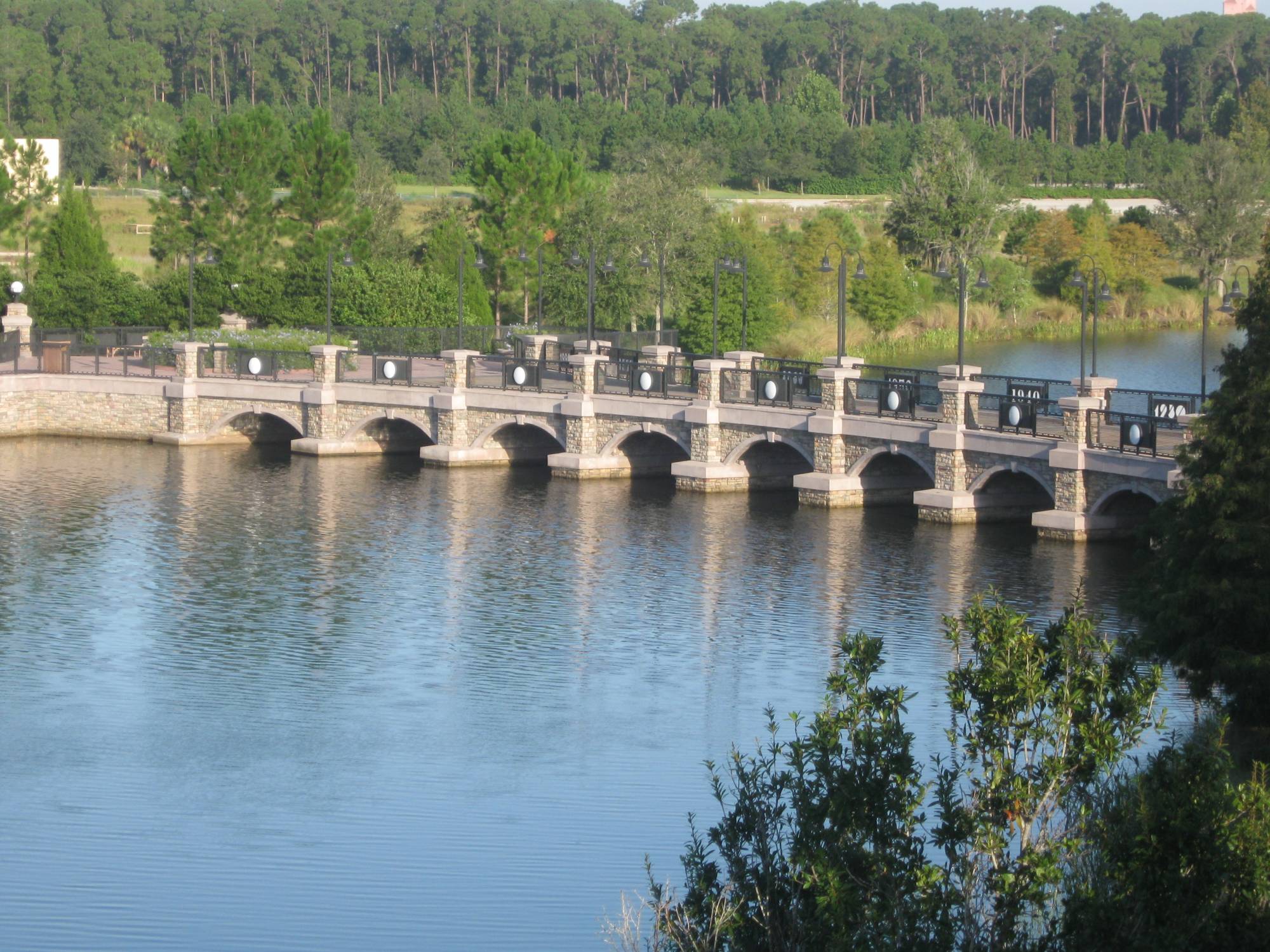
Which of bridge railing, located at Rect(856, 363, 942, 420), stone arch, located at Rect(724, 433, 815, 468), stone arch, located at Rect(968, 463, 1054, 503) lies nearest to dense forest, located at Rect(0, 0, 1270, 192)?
stone arch, located at Rect(724, 433, 815, 468)

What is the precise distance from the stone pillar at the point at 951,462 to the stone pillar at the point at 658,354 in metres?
10.5

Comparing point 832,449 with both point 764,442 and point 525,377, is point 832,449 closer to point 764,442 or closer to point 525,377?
point 764,442

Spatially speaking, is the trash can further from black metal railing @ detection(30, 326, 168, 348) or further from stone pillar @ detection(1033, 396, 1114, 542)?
stone pillar @ detection(1033, 396, 1114, 542)

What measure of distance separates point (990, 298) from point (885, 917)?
7602cm

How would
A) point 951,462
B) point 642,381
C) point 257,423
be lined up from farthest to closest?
1. point 257,423
2. point 642,381
3. point 951,462

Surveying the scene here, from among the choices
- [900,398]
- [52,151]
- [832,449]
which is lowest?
[832,449]

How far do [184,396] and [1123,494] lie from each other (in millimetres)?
27103

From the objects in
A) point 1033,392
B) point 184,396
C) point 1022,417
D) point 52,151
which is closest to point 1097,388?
point 1022,417

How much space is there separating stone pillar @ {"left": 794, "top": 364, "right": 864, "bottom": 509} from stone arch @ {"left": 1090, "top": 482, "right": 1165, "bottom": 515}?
6.75m

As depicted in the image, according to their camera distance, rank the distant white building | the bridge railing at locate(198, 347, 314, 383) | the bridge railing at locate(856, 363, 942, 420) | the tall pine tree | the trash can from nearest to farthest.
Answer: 1. the tall pine tree
2. the bridge railing at locate(856, 363, 942, 420)
3. the bridge railing at locate(198, 347, 314, 383)
4. the trash can
5. the distant white building

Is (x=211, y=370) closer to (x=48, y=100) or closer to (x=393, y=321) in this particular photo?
(x=393, y=321)

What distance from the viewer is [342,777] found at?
24.1 meters

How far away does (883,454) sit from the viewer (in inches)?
1702

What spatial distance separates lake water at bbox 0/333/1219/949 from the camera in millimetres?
20422
